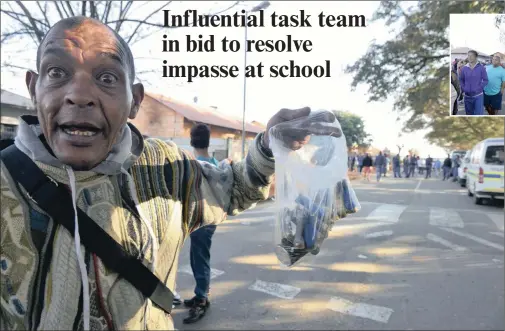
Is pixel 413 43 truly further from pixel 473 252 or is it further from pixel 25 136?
pixel 25 136

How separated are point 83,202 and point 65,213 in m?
0.06

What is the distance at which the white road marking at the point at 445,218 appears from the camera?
8305 mm

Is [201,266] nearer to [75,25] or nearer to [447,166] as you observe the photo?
[75,25]

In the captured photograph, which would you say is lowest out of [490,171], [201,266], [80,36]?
[201,266]

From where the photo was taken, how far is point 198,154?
4059mm

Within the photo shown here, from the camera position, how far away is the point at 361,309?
3879mm

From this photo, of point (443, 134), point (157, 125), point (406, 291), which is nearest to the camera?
point (406, 291)

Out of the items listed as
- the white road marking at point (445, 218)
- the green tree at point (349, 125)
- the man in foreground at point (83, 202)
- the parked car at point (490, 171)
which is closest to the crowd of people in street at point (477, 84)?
the green tree at point (349, 125)

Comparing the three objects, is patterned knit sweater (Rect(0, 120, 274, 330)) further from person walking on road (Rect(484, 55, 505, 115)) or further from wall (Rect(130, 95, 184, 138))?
wall (Rect(130, 95, 184, 138))

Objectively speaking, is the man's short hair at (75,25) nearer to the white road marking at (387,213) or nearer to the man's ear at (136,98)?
the man's ear at (136,98)

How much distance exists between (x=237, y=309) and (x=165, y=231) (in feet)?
9.11

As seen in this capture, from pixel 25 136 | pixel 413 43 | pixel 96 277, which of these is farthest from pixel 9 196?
pixel 413 43

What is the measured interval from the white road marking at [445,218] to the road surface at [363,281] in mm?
258

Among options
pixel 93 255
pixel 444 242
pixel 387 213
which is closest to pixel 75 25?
pixel 93 255
